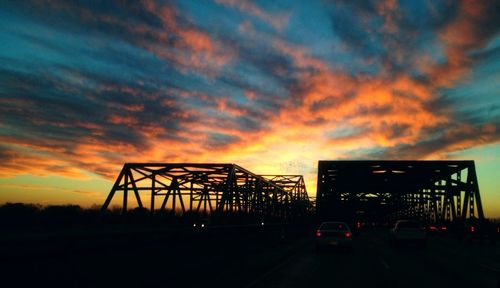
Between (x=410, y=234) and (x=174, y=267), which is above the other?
(x=410, y=234)

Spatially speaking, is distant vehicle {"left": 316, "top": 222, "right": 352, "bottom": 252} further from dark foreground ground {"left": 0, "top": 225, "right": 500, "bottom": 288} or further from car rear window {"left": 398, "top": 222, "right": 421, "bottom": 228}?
car rear window {"left": 398, "top": 222, "right": 421, "bottom": 228}

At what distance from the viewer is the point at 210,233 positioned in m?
21.6

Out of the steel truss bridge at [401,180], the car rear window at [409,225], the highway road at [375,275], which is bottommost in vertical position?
the highway road at [375,275]

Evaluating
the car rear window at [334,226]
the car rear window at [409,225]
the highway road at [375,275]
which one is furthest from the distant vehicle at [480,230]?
the highway road at [375,275]

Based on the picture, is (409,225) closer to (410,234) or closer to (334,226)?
(410,234)

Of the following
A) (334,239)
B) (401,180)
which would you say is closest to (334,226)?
(334,239)

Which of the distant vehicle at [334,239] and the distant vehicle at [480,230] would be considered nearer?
the distant vehicle at [334,239]

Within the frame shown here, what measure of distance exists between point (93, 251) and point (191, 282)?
9.33ft

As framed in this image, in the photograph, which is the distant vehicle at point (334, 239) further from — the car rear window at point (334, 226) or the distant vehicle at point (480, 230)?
the distant vehicle at point (480, 230)

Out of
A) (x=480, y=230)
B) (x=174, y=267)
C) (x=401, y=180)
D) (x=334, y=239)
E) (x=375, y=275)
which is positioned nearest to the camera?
(x=375, y=275)

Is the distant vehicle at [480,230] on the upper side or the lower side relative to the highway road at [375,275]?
upper

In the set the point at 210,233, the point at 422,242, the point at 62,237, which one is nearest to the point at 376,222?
the point at 422,242

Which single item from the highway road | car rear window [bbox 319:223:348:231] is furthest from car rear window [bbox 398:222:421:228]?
the highway road

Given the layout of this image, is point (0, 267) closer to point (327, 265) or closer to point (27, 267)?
point (27, 267)
